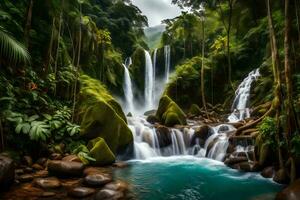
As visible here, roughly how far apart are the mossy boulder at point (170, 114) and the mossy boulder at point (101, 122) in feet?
14.3

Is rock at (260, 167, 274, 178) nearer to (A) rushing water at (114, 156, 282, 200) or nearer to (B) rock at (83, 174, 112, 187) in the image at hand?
(A) rushing water at (114, 156, 282, 200)

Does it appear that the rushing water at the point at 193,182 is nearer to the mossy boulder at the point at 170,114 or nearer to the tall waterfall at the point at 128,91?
the mossy boulder at the point at 170,114

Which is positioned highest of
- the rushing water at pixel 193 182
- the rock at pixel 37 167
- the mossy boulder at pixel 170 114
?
the mossy boulder at pixel 170 114

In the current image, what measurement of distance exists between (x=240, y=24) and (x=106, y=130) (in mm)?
16137

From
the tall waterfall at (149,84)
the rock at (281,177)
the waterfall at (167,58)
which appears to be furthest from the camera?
the waterfall at (167,58)

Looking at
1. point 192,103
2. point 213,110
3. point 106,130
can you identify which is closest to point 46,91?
point 106,130

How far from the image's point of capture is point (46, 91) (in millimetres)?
11281

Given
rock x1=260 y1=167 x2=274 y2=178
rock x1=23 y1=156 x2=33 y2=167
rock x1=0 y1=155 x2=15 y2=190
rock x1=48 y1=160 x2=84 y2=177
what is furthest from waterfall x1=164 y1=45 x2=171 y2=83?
rock x1=0 y1=155 x2=15 y2=190

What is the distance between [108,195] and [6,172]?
230 cm

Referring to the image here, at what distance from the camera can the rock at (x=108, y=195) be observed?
6586 mm

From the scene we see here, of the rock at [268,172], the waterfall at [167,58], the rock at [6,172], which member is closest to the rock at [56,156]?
the rock at [6,172]

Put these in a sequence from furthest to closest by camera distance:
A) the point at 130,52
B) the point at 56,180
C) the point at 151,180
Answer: the point at 130,52, the point at 151,180, the point at 56,180

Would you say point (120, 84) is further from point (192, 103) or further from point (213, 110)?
point (213, 110)

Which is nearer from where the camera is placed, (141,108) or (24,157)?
(24,157)
